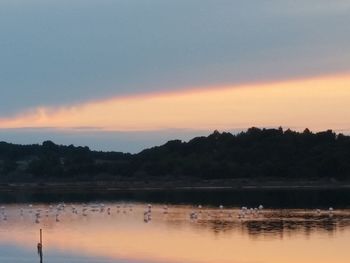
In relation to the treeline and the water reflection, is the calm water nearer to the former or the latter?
the water reflection

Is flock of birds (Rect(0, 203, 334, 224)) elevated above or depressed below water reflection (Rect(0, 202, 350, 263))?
above

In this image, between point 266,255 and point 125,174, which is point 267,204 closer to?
point 266,255

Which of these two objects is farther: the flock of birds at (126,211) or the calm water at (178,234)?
the flock of birds at (126,211)

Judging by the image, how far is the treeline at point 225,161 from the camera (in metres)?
109

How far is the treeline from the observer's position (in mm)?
108875

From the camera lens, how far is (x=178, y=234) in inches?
2098

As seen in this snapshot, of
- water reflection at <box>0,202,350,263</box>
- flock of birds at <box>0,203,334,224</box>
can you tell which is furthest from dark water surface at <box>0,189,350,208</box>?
water reflection at <box>0,202,350,263</box>

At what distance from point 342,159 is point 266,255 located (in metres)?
64.3

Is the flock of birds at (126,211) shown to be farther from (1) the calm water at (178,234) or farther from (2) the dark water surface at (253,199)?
(2) the dark water surface at (253,199)

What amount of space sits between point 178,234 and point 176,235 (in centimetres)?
51

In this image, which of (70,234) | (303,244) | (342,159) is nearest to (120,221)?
(70,234)

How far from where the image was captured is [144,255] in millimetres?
44500

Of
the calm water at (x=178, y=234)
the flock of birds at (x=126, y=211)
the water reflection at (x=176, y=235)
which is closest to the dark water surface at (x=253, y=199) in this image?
the calm water at (x=178, y=234)

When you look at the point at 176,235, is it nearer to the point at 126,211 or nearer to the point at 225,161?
the point at 126,211
